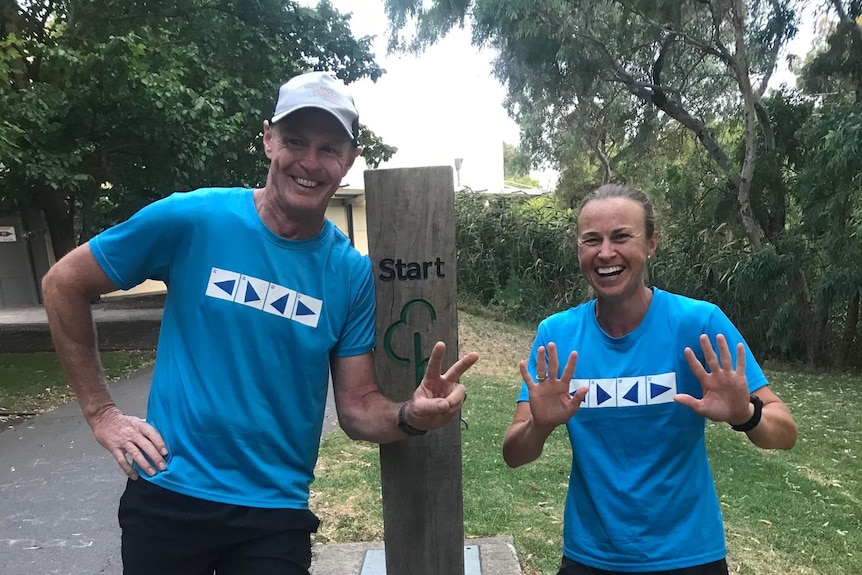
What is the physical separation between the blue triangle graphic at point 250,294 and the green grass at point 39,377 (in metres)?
6.38

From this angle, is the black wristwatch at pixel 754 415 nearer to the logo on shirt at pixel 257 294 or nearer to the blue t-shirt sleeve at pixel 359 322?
the blue t-shirt sleeve at pixel 359 322

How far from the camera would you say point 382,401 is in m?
2.08

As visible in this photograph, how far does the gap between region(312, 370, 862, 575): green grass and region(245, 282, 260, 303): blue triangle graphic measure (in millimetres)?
2351

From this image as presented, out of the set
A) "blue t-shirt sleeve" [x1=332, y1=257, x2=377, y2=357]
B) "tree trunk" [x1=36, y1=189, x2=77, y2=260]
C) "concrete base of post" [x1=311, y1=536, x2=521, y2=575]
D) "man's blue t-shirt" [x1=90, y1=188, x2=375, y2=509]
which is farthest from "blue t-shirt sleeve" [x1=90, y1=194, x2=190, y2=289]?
"tree trunk" [x1=36, y1=189, x2=77, y2=260]

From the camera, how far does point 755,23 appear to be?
10.8 metres

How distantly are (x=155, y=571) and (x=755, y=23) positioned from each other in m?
11.8

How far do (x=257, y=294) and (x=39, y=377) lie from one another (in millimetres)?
8270

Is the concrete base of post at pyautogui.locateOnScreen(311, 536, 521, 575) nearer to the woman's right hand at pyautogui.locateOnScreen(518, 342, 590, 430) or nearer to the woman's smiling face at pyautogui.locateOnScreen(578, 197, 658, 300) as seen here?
the woman's right hand at pyautogui.locateOnScreen(518, 342, 590, 430)

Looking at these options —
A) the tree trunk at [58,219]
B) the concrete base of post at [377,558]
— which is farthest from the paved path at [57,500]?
the tree trunk at [58,219]

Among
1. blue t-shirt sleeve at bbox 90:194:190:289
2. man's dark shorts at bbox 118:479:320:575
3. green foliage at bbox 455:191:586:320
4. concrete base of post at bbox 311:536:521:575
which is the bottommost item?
concrete base of post at bbox 311:536:521:575

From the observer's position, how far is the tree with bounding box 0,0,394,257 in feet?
27.1

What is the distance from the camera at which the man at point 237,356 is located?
186cm

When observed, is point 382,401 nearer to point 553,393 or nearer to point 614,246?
point 553,393

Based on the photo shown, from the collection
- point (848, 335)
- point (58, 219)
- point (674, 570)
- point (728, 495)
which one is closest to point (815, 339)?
point (848, 335)
